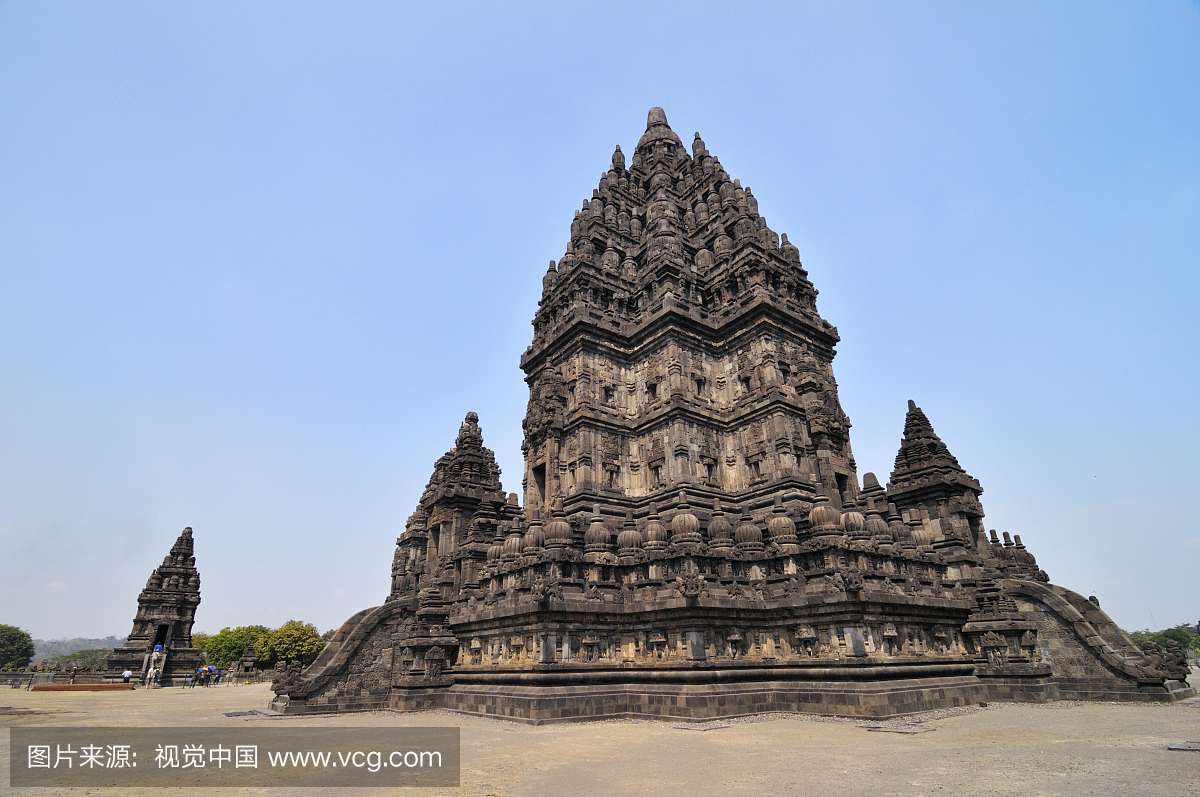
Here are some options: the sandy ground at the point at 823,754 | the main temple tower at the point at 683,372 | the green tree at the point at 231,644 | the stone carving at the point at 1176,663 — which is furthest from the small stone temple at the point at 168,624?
the stone carving at the point at 1176,663

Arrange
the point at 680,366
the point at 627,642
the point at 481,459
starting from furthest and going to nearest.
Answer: the point at 481,459 → the point at 680,366 → the point at 627,642

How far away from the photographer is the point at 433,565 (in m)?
29.4

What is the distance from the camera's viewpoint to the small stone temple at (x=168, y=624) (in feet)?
139

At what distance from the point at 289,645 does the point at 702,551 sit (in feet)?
166

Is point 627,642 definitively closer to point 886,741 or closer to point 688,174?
point 886,741

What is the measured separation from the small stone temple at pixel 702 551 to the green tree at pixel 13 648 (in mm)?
83376

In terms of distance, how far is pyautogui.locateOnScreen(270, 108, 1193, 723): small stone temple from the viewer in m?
18.6

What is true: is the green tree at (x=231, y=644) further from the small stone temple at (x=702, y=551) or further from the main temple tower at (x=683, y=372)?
the main temple tower at (x=683, y=372)

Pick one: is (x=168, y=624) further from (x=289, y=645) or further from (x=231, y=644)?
(x=231, y=644)

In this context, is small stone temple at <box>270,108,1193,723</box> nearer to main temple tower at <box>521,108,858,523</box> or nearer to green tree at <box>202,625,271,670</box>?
main temple tower at <box>521,108,858,523</box>

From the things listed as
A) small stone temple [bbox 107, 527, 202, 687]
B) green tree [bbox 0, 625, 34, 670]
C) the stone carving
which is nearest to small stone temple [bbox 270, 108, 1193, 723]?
the stone carving

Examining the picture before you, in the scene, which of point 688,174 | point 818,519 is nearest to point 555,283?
point 688,174

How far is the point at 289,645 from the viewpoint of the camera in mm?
55250

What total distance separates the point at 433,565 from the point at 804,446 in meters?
18.4
